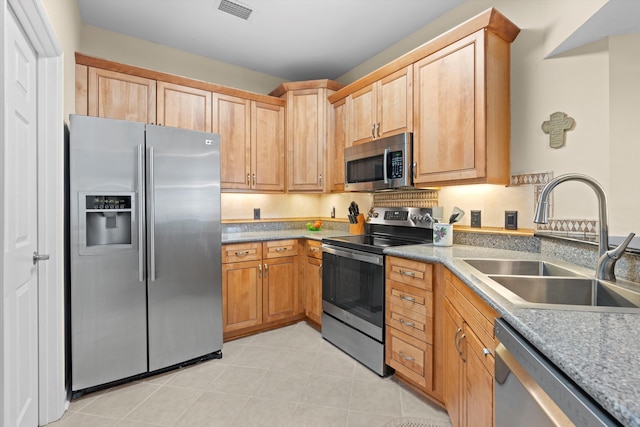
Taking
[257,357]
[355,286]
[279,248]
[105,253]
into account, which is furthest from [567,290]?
[105,253]

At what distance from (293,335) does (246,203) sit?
4.82 feet

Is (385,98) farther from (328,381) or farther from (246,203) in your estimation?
(328,381)

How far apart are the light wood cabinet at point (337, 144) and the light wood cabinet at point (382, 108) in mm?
101

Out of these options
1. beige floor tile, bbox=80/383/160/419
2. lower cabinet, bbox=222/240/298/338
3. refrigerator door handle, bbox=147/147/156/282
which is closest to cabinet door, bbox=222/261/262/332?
lower cabinet, bbox=222/240/298/338

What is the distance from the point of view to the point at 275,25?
8.66 feet

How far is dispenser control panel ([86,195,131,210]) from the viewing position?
1974 mm

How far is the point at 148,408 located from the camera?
1835 millimetres

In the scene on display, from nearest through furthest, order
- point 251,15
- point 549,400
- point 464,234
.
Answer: point 549,400 → point 464,234 → point 251,15

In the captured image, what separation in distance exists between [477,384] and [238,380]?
158cm

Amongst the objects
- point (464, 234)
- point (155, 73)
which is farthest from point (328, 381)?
point (155, 73)

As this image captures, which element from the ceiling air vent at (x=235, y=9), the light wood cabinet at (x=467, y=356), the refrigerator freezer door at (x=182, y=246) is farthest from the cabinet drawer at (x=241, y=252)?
the ceiling air vent at (x=235, y=9)

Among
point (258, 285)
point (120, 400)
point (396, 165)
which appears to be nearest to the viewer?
point (120, 400)

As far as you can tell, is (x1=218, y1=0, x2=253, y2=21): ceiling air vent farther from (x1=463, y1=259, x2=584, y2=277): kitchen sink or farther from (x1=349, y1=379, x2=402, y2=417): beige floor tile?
(x1=349, y1=379, x2=402, y2=417): beige floor tile

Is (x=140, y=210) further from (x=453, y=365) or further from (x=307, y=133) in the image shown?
(x=453, y=365)
